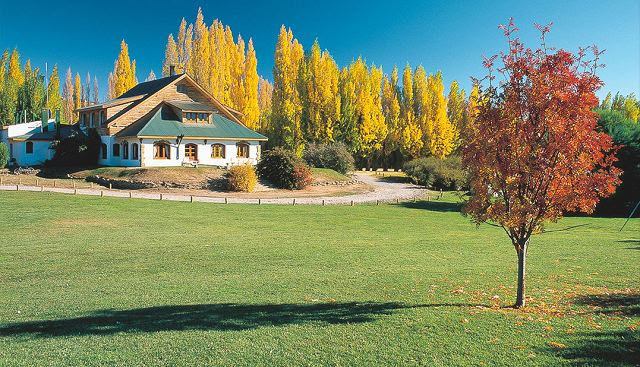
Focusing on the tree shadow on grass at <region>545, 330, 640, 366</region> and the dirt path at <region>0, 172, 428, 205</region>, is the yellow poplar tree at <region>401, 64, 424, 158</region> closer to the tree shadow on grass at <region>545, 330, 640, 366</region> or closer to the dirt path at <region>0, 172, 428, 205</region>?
the dirt path at <region>0, 172, 428, 205</region>

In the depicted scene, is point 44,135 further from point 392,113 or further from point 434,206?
point 392,113

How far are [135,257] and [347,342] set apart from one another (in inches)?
404

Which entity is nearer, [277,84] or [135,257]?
[135,257]

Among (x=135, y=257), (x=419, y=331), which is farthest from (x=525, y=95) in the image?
(x=135, y=257)

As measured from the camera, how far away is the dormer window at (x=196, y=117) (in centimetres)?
4866

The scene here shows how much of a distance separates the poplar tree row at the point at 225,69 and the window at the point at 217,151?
15.3 metres

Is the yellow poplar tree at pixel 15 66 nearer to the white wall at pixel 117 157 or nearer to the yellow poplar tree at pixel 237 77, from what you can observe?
the yellow poplar tree at pixel 237 77

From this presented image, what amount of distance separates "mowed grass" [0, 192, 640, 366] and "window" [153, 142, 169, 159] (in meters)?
22.5

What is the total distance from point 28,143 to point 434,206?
128 feet

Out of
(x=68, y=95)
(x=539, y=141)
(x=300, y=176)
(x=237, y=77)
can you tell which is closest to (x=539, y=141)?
(x=539, y=141)

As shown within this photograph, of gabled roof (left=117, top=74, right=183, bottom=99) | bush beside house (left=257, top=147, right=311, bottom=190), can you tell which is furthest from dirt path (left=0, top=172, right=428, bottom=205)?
gabled roof (left=117, top=74, right=183, bottom=99)

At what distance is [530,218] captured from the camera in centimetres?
948

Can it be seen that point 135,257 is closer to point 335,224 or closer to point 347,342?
point 347,342

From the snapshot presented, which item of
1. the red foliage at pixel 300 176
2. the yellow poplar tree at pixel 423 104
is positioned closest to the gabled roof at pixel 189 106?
the red foliage at pixel 300 176
